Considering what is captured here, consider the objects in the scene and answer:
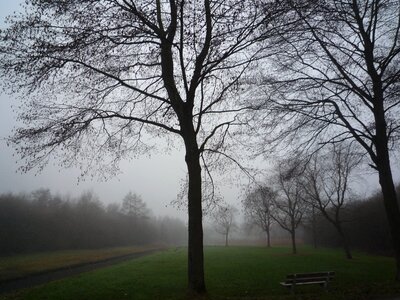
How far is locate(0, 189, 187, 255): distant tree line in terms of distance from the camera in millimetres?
51062

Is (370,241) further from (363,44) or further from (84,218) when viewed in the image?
(84,218)

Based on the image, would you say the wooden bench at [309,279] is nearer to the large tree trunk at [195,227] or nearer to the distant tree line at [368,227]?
the large tree trunk at [195,227]

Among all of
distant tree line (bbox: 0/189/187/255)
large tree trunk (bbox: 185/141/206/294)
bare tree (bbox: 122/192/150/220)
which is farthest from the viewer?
bare tree (bbox: 122/192/150/220)

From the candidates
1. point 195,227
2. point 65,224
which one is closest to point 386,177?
point 195,227

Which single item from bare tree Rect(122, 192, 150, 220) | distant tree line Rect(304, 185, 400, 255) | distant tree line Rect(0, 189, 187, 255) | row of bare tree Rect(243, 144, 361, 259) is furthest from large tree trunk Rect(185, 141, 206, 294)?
bare tree Rect(122, 192, 150, 220)

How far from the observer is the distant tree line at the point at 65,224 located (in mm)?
51062

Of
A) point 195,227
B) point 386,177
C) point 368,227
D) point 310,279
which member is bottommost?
point 310,279

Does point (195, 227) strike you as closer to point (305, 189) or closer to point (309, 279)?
point (309, 279)

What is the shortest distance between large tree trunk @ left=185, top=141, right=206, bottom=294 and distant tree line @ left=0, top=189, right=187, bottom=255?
44.1 metres

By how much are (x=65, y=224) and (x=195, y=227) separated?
61523 mm

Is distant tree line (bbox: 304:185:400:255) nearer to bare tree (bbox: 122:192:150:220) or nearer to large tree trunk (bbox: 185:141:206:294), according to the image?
large tree trunk (bbox: 185:141:206:294)

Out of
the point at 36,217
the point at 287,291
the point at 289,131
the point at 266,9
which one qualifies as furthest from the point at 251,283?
the point at 36,217

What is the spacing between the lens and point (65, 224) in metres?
65.8

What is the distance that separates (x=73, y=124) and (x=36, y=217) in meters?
53.2
